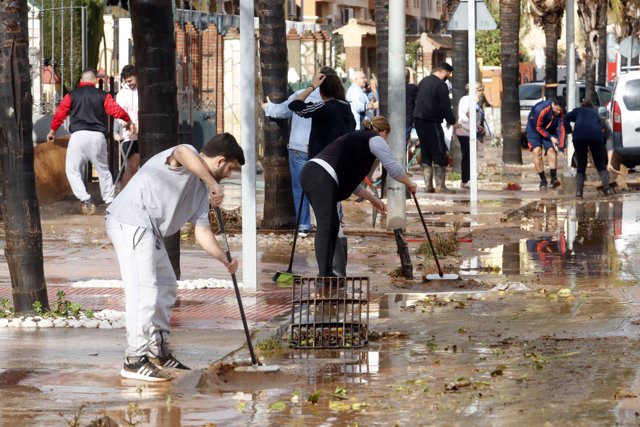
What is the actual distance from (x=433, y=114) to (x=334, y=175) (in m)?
11.1

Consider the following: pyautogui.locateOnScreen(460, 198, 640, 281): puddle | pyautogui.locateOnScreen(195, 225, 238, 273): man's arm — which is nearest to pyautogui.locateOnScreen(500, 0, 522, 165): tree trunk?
pyautogui.locateOnScreen(460, 198, 640, 281): puddle

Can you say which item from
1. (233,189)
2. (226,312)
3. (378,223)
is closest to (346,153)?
(226,312)

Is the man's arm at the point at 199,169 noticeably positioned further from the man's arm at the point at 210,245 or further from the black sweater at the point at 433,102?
the black sweater at the point at 433,102

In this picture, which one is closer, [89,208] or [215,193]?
[215,193]

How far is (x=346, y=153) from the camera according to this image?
1089cm

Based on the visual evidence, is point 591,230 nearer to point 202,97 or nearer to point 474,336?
point 474,336

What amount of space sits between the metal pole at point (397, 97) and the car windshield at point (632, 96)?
1116 centimetres

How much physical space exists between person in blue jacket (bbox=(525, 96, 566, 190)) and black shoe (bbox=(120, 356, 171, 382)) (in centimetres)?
1711

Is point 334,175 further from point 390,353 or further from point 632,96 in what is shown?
point 632,96

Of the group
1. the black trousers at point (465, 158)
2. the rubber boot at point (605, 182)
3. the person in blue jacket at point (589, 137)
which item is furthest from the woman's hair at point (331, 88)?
the rubber boot at point (605, 182)

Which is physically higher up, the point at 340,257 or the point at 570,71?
the point at 570,71

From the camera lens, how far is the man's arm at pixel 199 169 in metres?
7.78

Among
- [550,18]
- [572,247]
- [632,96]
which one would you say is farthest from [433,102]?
[550,18]

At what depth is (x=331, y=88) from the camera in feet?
40.8
